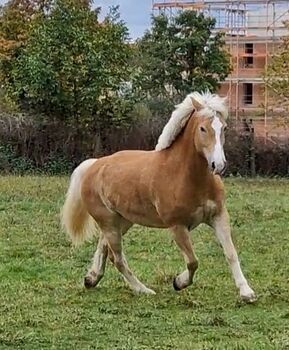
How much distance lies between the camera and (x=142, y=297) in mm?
8805

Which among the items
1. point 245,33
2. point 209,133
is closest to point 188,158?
point 209,133

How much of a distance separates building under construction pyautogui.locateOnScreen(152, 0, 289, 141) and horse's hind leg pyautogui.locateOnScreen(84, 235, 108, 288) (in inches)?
1445

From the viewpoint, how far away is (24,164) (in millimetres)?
29188

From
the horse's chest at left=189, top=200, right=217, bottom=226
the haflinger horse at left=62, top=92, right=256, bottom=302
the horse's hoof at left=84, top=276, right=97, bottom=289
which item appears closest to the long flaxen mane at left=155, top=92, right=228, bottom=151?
the haflinger horse at left=62, top=92, right=256, bottom=302

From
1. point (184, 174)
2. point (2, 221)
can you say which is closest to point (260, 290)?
point (184, 174)

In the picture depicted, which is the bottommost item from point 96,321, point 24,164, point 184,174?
point 24,164

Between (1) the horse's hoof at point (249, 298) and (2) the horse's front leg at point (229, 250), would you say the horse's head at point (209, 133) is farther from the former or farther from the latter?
(1) the horse's hoof at point (249, 298)

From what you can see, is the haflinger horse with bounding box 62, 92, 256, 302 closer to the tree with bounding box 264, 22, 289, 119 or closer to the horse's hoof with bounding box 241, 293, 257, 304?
the horse's hoof with bounding box 241, 293, 257, 304

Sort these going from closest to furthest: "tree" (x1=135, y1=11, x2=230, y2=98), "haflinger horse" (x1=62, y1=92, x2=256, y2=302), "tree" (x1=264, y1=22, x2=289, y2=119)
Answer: "haflinger horse" (x1=62, y1=92, x2=256, y2=302) < "tree" (x1=264, y1=22, x2=289, y2=119) < "tree" (x1=135, y1=11, x2=230, y2=98)

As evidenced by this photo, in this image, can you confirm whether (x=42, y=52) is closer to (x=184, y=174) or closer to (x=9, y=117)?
(x=9, y=117)

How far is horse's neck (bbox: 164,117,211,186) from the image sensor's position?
27.9 ft

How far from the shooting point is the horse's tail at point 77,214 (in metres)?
9.89

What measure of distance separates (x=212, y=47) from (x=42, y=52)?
10.1 m

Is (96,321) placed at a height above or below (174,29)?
below
